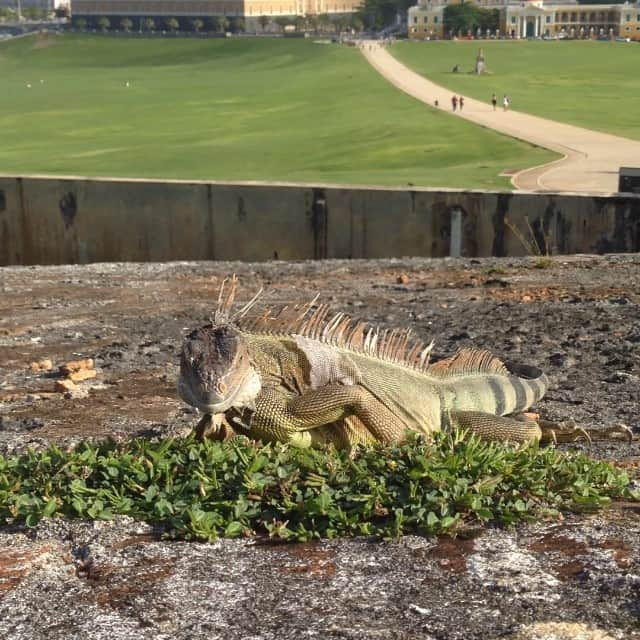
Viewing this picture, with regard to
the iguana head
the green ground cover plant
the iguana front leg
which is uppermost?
the iguana head

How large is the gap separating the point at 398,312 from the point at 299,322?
21.5ft

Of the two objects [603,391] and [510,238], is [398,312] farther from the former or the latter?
[510,238]

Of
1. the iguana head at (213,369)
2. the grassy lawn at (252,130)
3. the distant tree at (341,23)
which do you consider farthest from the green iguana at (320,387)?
the distant tree at (341,23)

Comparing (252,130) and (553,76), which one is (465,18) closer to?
(553,76)

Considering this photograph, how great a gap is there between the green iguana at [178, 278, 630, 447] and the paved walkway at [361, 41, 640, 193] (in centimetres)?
1920

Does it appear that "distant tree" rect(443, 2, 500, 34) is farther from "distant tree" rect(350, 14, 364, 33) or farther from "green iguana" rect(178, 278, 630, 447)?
"green iguana" rect(178, 278, 630, 447)

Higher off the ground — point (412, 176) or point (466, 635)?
point (466, 635)

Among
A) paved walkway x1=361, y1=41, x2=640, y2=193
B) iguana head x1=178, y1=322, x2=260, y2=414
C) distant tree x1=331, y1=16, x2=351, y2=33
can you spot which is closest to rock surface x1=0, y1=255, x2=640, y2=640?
iguana head x1=178, y1=322, x2=260, y2=414

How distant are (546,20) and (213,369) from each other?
160 metres

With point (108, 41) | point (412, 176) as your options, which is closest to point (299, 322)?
point (412, 176)

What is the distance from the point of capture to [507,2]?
158 metres

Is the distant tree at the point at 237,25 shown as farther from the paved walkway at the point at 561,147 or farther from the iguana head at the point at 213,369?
the iguana head at the point at 213,369

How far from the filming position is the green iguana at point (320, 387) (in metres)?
5.86

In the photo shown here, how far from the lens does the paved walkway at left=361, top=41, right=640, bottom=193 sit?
29.0 meters
